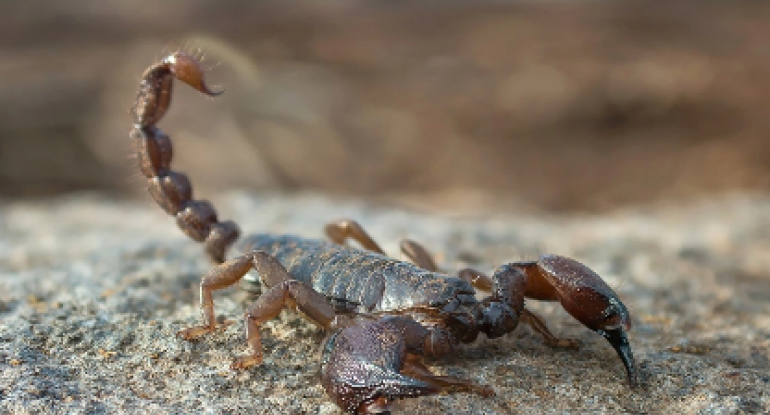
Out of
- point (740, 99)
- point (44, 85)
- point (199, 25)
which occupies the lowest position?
point (740, 99)

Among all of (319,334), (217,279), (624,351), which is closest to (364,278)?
(319,334)

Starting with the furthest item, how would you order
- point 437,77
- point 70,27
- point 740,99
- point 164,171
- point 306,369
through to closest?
point 70,27
point 437,77
point 740,99
point 164,171
point 306,369

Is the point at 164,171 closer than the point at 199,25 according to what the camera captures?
Yes

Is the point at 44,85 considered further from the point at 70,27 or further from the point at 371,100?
the point at 371,100

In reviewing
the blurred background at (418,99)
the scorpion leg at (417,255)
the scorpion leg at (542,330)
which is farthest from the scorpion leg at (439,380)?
the blurred background at (418,99)

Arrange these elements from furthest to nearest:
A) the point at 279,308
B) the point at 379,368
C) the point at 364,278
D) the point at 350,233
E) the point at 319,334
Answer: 1. the point at 350,233
2. the point at 319,334
3. the point at 364,278
4. the point at 279,308
5. the point at 379,368

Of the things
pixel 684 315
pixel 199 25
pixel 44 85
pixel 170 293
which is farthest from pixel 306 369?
pixel 44 85

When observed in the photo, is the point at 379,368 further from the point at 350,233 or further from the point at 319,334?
the point at 350,233
